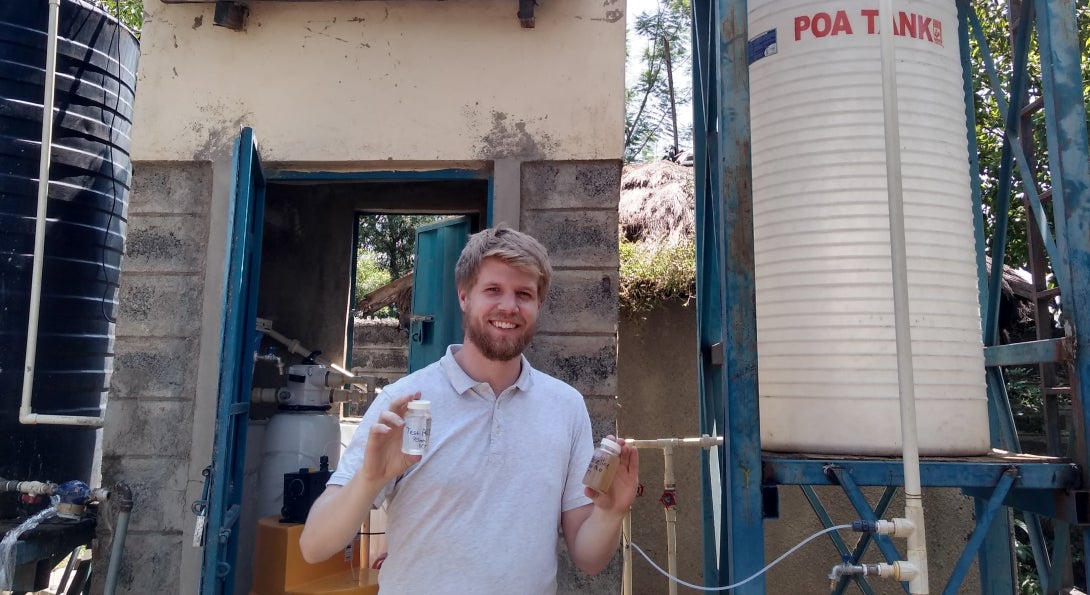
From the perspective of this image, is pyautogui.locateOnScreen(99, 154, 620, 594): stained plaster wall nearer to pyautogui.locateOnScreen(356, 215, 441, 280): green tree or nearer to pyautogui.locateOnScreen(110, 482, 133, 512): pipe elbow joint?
pyautogui.locateOnScreen(110, 482, 133, 512): pipe elbow joint

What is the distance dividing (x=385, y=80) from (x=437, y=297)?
2.11 metres

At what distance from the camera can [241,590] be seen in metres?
3.98

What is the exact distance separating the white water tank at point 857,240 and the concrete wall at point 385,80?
37.9 inches

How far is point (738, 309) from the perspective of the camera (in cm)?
230

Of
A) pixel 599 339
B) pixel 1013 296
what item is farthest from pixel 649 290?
pixel 1013 296

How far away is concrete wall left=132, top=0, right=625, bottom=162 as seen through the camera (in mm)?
3342

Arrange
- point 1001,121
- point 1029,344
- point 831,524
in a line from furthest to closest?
point 1001,121
point 831,524
point 1029,344

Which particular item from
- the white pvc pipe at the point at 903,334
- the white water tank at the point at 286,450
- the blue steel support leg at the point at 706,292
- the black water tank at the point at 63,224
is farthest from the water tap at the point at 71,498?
the white pvc pipe at the point at 903,334

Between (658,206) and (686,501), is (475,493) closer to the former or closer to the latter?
(686,501)

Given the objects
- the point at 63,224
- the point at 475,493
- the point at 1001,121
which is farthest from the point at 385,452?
the point at 1001,121

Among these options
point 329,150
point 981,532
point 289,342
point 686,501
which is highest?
point 329,150

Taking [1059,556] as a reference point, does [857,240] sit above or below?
above

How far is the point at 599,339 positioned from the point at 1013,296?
514 centimetres

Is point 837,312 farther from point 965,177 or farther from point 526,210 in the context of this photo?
point 526,210
